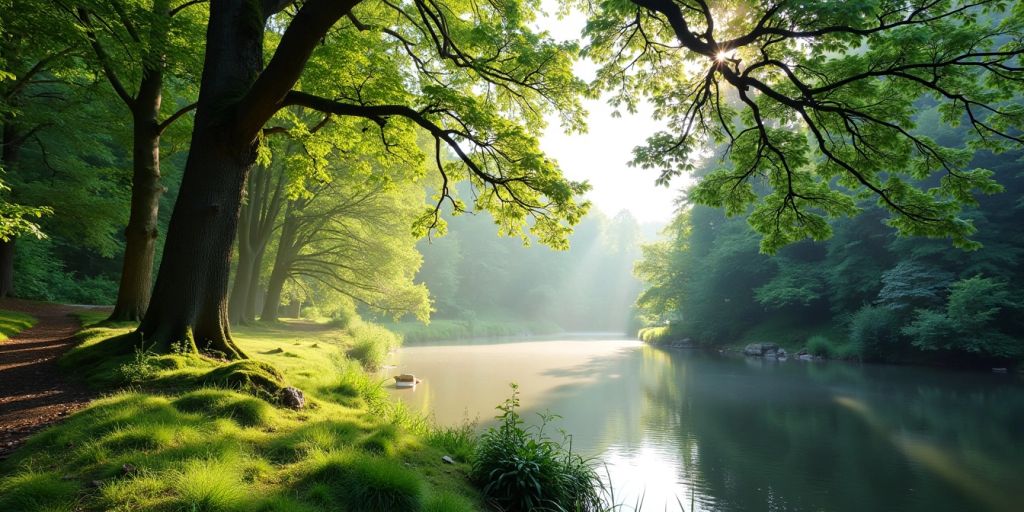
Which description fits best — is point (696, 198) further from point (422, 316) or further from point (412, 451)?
point (422, 316)

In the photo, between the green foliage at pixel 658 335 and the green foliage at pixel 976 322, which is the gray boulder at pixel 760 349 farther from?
the green foliage at pixel 976 322

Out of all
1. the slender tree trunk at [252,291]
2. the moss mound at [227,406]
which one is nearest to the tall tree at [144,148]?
the moss mound at [227,406]

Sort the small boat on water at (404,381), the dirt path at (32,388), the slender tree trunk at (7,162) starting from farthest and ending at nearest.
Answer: the slender tree trunk at (7,162)
the small boat on water at (404,381)
the dirt path at (32,388)

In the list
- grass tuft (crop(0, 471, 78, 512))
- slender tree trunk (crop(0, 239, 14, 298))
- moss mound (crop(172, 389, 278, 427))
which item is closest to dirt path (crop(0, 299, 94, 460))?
grass tuft (crop(0, 471, 78, 512))

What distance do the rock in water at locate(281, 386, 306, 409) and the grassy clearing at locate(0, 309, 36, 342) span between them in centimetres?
578

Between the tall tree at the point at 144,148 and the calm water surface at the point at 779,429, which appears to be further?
the tall tree at the point at 144,148

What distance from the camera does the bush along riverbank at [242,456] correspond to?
9.64ft

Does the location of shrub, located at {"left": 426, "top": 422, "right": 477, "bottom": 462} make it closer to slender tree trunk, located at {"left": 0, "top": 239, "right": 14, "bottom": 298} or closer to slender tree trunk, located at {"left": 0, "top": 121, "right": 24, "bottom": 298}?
slender tree trunk, located at {"left": 0, "top": 121, "right": 24, "bottom": 298}

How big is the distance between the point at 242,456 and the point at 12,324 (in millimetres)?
8760

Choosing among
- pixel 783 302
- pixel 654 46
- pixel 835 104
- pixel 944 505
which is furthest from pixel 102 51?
pixel 783 302

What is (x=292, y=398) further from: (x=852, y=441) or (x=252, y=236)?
(x=252, y=236)

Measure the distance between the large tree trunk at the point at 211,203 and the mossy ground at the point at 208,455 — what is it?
20.1 inches

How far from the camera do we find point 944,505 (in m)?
6.06

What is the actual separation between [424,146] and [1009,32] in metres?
16.9
